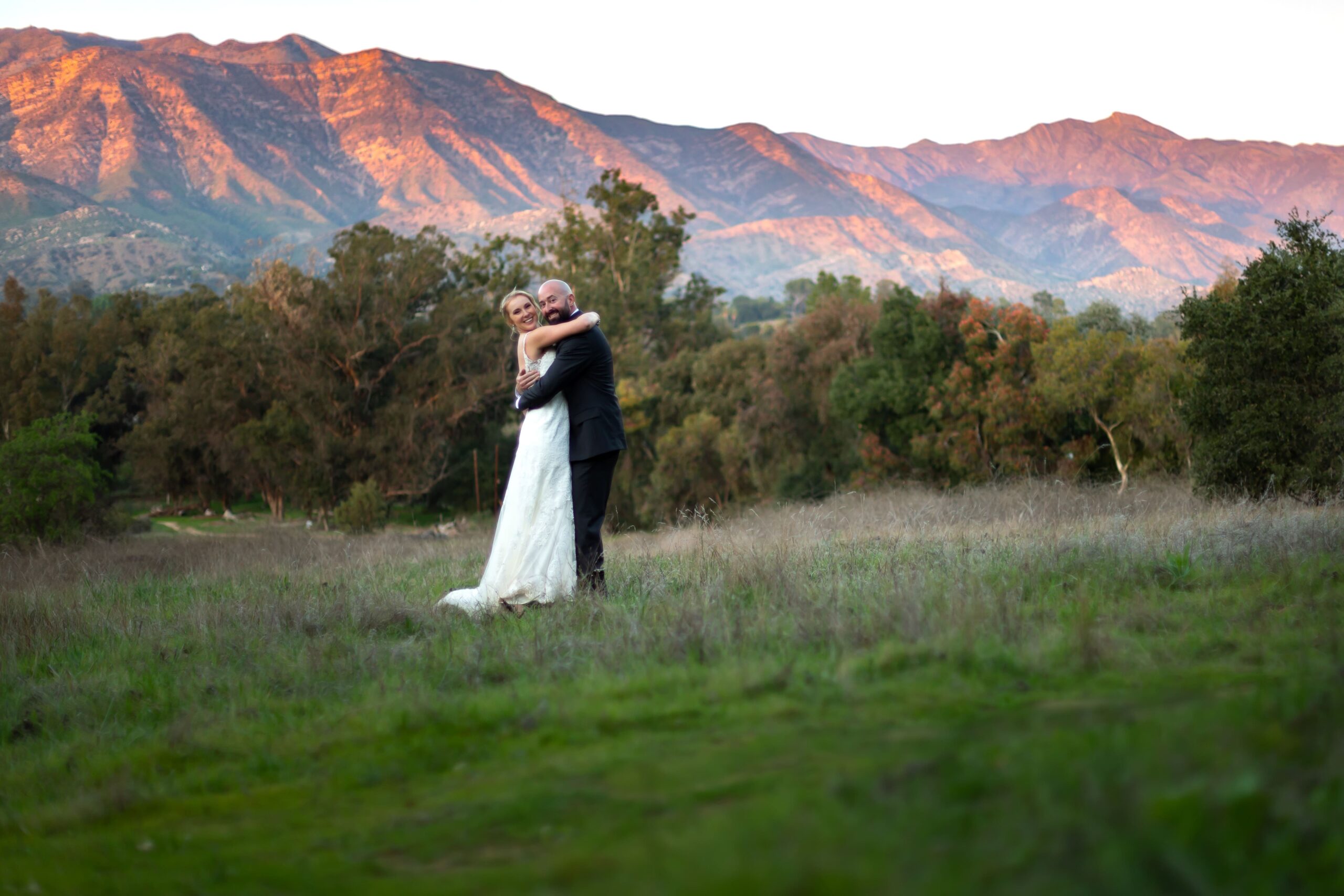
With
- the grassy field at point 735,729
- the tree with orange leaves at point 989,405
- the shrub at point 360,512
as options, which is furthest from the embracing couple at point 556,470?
the shrub at point 360,512

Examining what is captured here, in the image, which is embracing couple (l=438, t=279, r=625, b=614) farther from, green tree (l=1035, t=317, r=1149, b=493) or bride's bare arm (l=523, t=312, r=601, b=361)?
green tree (l=1035, t=317, r=1149, b=493)

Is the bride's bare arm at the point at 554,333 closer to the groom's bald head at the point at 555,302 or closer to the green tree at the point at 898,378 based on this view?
the groom's bald head at the point at 555,302

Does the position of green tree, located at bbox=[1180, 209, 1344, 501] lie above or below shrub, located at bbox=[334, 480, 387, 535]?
above

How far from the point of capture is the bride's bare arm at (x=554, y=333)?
7.21m

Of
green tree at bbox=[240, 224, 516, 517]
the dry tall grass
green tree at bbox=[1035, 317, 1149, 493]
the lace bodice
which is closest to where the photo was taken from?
the dry tall grass

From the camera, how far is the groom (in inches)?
286

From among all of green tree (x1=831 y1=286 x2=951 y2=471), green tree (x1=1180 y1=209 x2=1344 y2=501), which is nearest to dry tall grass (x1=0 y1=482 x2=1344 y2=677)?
green tree (x1=1180 y1=209 x2=1344 y2=501)

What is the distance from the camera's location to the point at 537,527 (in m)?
7.27

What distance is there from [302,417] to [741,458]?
68.9 feet

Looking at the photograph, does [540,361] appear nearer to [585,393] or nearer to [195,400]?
[585,393]

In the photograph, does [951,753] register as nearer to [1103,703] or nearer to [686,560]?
[1103,703]

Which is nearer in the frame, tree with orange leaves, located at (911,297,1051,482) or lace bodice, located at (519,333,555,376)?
lace bodice, located at (519,333,555,376)

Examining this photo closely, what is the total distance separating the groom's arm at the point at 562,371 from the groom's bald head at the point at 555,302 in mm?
338

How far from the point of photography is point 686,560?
8.39m
